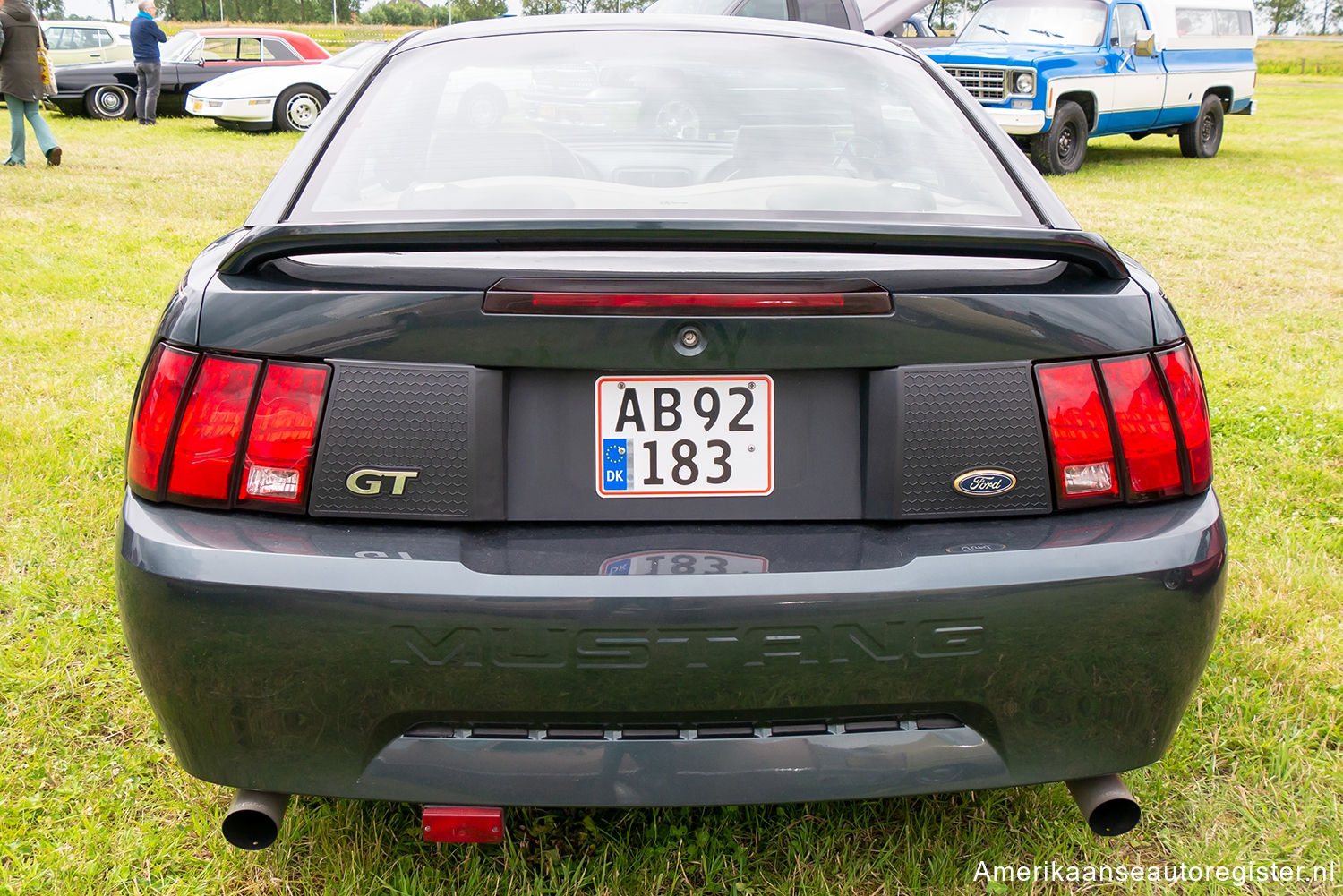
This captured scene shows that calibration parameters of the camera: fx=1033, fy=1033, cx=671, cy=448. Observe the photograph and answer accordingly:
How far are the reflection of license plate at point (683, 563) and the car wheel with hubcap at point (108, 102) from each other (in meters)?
18.3

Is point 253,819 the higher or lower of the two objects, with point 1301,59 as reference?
→ higher

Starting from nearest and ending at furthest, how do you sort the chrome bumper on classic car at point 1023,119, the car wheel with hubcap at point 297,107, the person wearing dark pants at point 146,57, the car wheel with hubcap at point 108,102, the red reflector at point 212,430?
the red reflector at point 212,430 < the chrome bumper on classic car at point 1023,119 < the person wearing dark pants at point 146,57 < the car wheel with hubcap at point 297,107 < the car wheel with hubcap at point 108,102

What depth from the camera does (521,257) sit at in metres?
1.50

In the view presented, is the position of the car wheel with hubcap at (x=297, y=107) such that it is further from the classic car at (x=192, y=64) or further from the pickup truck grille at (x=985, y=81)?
the pickup truck grille at (x=985, y=81)

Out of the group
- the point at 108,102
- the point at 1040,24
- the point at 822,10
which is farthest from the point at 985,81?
the point at 108,102

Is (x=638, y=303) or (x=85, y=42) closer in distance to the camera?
(x=638, y=303)

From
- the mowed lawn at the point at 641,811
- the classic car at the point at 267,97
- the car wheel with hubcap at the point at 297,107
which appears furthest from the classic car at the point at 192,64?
the mowed lawn at the point at 641,811

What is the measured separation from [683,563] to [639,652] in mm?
138

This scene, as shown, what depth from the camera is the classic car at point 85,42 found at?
17047mm

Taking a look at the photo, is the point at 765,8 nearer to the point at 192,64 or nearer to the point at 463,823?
the point at 463,823

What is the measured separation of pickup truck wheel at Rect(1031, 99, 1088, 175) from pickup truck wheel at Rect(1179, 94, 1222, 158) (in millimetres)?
3155

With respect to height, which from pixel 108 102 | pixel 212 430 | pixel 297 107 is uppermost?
pixel 212 430

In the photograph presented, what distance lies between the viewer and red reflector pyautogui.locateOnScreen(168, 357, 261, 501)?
1.51m

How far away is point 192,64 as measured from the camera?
17031mm
